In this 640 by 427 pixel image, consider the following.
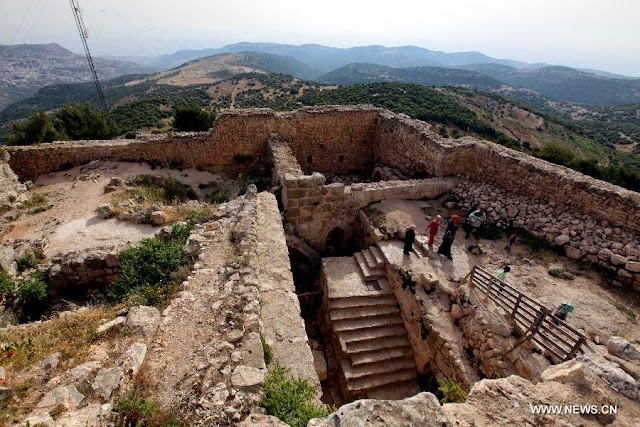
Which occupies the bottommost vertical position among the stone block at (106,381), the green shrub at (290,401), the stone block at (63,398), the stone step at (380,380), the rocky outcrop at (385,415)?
the stone step at (380,380)

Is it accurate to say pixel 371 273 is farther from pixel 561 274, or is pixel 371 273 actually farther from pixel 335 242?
pixel 561 274

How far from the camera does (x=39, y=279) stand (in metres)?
6.59

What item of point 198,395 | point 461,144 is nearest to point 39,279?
point 198,395

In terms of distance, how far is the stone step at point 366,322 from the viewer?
9055 mm

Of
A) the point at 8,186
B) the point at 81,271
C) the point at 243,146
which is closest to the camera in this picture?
the point at 81,271

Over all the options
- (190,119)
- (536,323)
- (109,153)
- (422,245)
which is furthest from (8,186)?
(190,119)

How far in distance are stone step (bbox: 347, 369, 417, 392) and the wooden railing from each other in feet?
9.04

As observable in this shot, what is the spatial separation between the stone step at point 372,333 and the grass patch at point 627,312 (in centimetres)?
479

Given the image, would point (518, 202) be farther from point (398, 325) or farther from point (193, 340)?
point (193, 340)

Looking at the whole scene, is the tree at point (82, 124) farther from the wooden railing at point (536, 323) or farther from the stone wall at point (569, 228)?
the wooden railing at point (536, 323)

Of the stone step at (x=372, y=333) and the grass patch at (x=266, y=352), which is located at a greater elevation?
the grass patch at (x=266, y=352)

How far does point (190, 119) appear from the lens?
26.2 meters

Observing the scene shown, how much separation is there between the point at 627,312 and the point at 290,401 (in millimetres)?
8050

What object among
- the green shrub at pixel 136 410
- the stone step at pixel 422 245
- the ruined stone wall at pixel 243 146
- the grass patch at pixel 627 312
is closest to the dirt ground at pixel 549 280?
the grass patch at pixel 627 312
